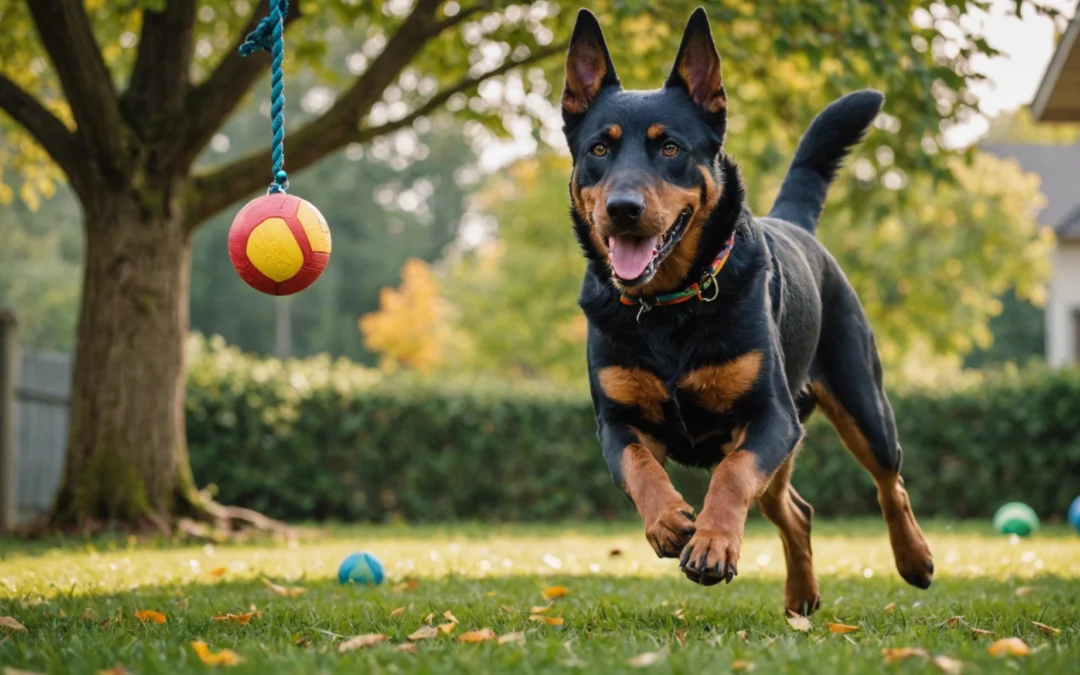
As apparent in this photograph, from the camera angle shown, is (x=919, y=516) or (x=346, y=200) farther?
(x=346, y=200)

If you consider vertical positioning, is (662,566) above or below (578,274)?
below

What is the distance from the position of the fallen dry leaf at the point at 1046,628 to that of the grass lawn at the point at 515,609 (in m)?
0.03

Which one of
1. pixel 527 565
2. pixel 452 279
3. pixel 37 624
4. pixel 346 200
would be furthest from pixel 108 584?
pixel 346 200

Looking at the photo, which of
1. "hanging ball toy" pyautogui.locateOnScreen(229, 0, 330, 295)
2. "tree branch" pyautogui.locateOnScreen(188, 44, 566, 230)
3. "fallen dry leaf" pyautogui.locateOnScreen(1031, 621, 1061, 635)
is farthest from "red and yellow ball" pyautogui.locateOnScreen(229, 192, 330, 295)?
"tree branch" pyautogui.locateOnScreen(188, 44, 566, 230)

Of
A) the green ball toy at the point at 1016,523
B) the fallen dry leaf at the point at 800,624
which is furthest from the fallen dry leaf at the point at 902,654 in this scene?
the green ball toy at the point at 1016,523

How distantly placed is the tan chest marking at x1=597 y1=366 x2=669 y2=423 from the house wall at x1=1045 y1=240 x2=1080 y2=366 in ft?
81.4

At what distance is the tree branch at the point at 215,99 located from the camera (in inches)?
342

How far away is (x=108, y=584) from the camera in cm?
541

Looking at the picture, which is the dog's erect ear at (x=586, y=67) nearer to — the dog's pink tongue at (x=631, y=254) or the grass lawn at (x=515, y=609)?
the dog's pink tongue at (x=631, y=254)

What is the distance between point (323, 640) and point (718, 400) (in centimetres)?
161

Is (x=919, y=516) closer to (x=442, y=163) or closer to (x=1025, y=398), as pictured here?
(x=1025, y=398)

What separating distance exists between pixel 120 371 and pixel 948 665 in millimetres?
7368

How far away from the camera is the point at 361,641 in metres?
Answer: 3.58

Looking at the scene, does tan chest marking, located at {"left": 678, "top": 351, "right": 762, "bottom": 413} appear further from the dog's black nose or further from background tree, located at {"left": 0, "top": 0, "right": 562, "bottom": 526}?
background tree, located at {"left": 0, "top": 0, "right": 562, "bottom": 526}
